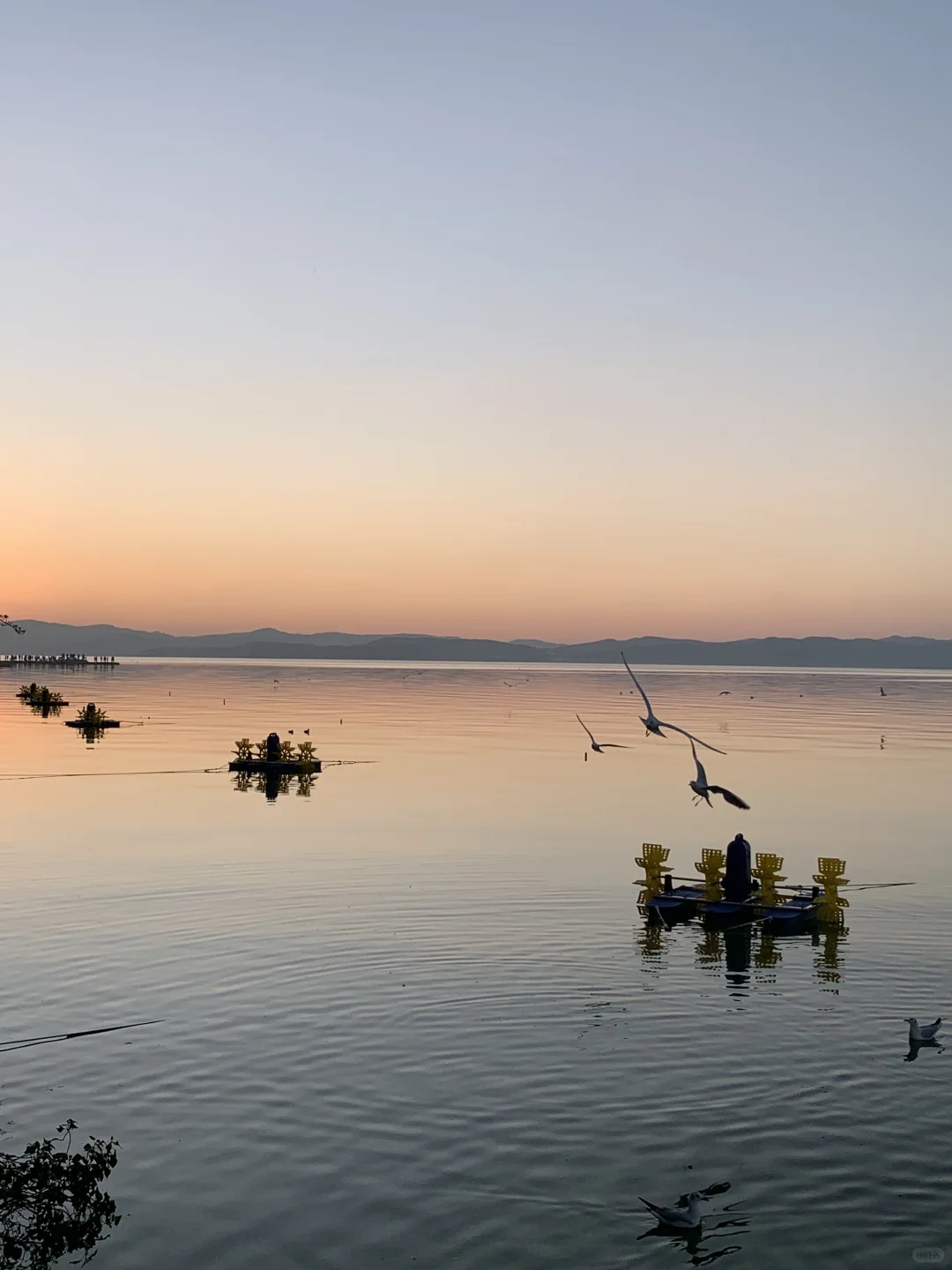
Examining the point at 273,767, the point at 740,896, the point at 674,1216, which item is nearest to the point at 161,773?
the point at 273,767

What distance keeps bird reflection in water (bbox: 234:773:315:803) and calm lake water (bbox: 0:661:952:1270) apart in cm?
1596

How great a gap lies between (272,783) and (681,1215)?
2685 inches

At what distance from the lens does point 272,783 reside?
84.4m

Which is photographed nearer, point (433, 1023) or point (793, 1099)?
point (793, 1099)

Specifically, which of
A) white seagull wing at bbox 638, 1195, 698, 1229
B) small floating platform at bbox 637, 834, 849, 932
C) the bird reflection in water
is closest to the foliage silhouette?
white seagull wing at bbox 638, 1195, 698, 1229

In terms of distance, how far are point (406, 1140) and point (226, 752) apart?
285 ft

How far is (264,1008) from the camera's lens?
2925 centimetres

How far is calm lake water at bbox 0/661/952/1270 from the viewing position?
18.8 meters

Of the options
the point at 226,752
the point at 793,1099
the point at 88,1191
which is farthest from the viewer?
the point at 226,752

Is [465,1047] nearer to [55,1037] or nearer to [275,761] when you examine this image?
[55,1037]

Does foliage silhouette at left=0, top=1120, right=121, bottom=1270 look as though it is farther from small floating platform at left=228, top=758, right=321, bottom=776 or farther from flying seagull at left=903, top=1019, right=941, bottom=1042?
small floating platform at left=228, top=758, right=321, bottom=776

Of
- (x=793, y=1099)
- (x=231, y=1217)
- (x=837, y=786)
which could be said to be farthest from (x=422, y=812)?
(x=231, y=1217)

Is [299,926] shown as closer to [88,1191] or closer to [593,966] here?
[593,966]

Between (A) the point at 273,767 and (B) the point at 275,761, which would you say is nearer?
(A) the point at 273,767
